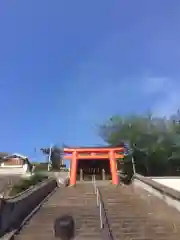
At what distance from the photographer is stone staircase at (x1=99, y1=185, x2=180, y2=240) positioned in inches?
384

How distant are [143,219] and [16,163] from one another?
36.7 meters

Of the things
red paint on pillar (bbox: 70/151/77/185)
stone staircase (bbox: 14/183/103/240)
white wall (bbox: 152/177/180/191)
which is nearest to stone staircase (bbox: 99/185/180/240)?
stone staircase (bbox: 14/183/103/240)

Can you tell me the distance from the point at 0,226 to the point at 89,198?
857 centimetres

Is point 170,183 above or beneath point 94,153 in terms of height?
beneath

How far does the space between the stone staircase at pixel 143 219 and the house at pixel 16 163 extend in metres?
25.8

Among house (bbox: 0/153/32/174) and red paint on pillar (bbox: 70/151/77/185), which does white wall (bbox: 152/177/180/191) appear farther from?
house (bbox: 0/153/32/174)

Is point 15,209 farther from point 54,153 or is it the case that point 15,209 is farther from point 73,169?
point 54,153

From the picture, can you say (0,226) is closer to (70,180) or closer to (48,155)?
(70,180)

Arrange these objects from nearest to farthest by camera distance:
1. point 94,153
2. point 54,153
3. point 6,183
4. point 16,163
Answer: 1. point 6,183
2. point 94,153
3. point 16,163
4. point 54,153

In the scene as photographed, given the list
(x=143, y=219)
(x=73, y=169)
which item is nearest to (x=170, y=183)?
(x=73, y=169)

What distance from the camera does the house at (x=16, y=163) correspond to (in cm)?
Answer: 4057

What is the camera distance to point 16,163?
4619 centimetres

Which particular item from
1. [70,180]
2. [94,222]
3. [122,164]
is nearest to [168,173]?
[122,164]

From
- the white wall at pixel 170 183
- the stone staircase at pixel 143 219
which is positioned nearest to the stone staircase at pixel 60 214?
the stone staircase at pixel 143 219
